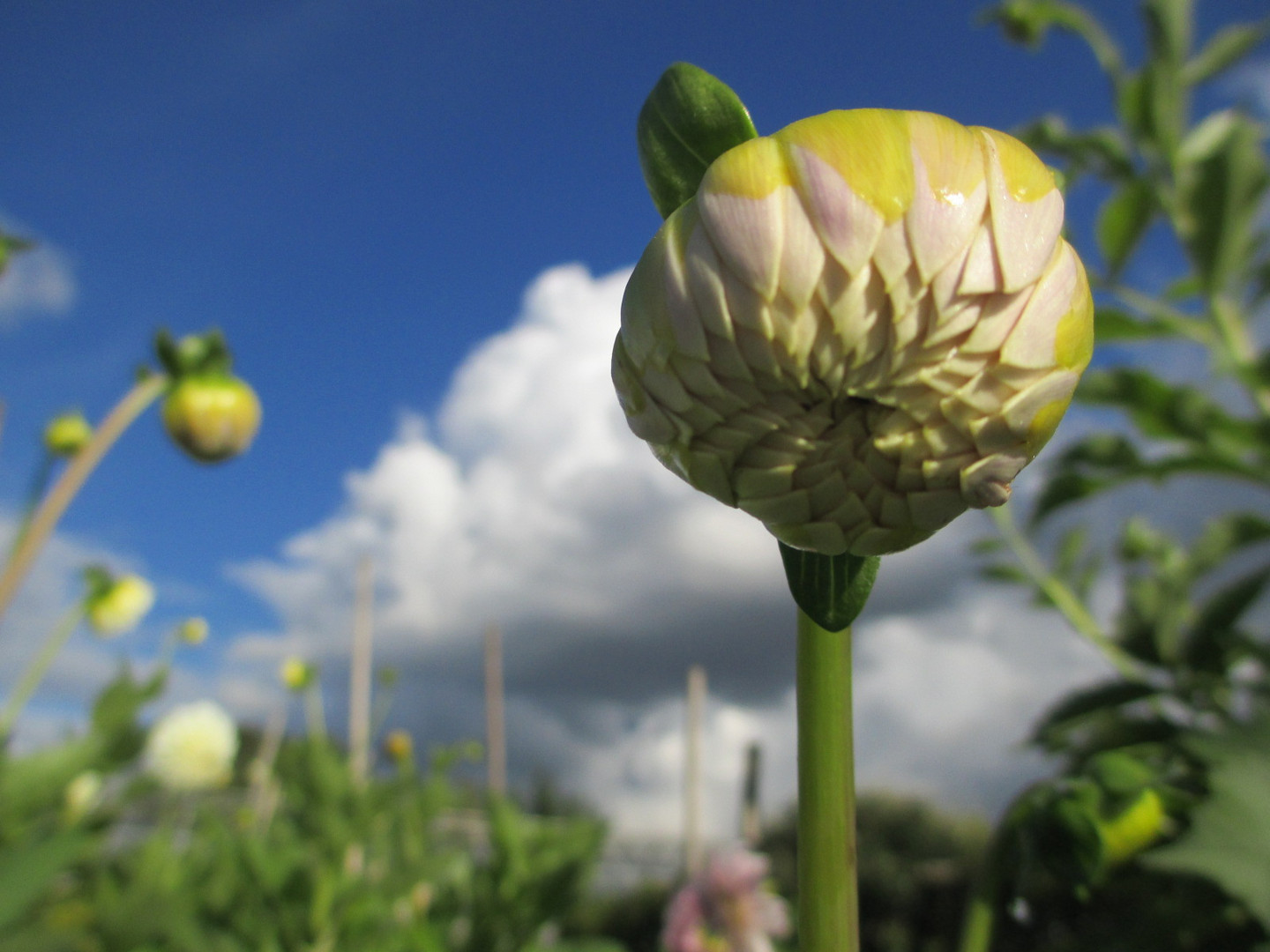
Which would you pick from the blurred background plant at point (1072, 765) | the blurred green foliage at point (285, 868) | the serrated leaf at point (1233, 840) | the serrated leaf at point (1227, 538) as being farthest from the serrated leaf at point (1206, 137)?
the blurred green foliage at point (285, 868)

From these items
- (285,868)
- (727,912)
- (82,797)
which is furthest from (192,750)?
(727,912)

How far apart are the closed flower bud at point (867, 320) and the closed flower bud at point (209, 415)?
1.62 m

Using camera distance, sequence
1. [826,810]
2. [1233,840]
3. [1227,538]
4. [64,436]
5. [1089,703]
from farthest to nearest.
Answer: [64,436] → [1227,538] → [1089,703] → [1233,840] → [826,810]

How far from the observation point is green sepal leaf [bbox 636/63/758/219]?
318mm

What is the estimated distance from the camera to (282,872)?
197 centimetres

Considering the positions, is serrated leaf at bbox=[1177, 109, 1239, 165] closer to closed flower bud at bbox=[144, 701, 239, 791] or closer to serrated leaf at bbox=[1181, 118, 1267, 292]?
serrated leaf at bbox=[1181, 118, 1267, 292]

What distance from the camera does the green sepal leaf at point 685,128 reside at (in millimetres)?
318

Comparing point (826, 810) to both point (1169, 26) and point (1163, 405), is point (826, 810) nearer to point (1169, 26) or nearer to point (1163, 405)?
point (1163, 405)

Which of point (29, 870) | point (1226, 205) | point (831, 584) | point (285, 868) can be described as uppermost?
point (1226, 205)

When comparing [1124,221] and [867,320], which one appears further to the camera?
[1124,221]

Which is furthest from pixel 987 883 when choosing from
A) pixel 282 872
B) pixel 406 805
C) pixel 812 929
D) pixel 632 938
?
pixel 632 938

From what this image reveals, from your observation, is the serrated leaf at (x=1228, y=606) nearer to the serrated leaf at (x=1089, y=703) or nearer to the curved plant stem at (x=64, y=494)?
the serrated leaf at (x=1089, y=703)

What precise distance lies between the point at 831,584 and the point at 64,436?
2.15 meters

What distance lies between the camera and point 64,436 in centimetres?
197
